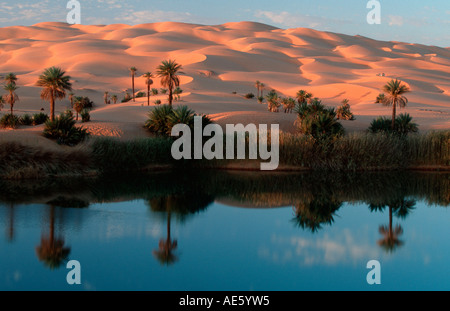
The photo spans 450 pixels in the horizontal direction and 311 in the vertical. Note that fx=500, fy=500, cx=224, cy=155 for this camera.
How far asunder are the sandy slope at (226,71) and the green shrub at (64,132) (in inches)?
175

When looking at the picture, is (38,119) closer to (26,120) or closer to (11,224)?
(26,120)

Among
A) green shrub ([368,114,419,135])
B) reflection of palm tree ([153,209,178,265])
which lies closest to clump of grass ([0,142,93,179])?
reflection of palm tree ([153,209,178,265])

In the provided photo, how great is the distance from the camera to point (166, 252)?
452 inches

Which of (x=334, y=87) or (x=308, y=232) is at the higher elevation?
(x=334, y=87)

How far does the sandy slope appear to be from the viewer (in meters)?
49.8

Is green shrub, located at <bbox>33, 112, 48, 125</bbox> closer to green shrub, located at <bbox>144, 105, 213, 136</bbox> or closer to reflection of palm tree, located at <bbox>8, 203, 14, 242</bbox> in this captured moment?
green shrub, located at <bbox>144, 105, 213, 136</bbox>

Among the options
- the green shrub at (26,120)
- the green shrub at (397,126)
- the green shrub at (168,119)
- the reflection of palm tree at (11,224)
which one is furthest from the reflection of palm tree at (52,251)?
the green shrub at (26,120)

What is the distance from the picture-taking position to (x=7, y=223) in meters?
13.8

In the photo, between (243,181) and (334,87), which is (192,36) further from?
(243,181)

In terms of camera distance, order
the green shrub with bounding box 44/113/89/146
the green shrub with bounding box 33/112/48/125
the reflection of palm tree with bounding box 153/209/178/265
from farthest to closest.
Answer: the green shrub with bounding box 33/112/48/125
the green shrub with bounding box 44/113/89/146
the reflection of palm tree with bounding box 153/209/178/265

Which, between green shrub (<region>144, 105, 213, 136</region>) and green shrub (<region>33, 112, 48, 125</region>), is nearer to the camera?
green shrub (<region>144, 105, 213, 136</region>)

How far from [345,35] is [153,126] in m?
176

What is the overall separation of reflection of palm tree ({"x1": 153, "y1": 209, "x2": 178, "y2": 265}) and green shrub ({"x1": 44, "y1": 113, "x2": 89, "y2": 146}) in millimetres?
13342
